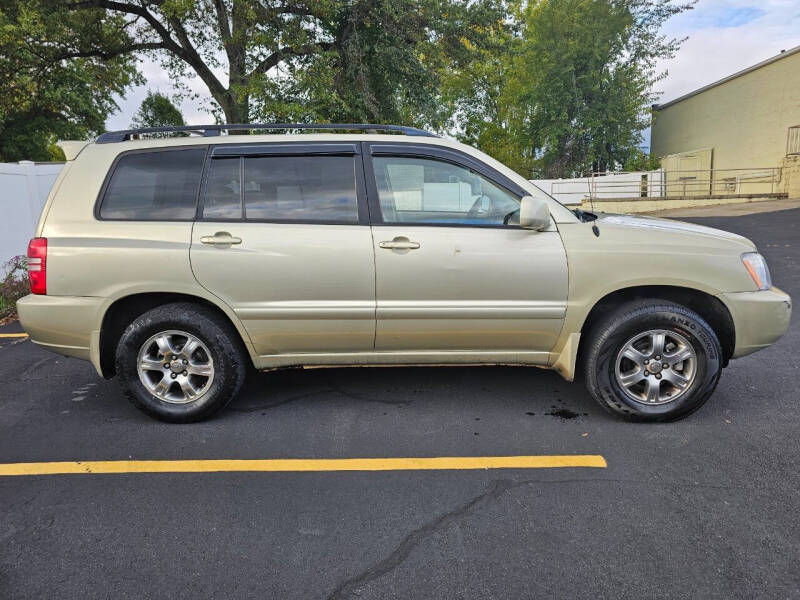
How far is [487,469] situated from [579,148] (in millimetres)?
31651

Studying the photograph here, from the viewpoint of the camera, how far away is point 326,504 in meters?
2.57

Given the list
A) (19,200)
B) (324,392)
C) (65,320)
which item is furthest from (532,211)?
(19,200)

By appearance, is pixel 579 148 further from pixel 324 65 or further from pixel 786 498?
pixel 786 498

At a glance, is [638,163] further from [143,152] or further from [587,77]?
[143,152]

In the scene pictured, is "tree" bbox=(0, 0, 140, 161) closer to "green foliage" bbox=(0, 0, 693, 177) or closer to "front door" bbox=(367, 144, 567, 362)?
"green foliage" bbox=(0, 0, 693, 177)

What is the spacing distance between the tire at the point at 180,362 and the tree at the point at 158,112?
115 ft

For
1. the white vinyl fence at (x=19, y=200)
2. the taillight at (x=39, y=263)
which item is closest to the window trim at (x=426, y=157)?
the taillight at (x=39, y=263)

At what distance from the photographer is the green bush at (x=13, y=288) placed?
277 inches

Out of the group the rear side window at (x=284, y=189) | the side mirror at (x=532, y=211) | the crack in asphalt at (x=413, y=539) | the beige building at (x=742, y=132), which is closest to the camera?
the crack in asphalt at (x=413, y=539)

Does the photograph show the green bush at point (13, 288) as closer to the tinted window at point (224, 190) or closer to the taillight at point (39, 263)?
the taillight at point (39, 263)

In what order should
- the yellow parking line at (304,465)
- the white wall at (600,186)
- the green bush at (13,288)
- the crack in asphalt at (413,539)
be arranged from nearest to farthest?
the crack in asphalt at (413,539)
the yellow parking line at (304,465)
the green bush at (13,288)
the white wall at (600,186)

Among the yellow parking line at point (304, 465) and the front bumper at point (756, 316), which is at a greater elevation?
the front bumper at point (756, 316)

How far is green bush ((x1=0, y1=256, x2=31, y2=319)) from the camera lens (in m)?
7.02

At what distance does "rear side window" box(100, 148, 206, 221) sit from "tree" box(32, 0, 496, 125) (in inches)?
353
